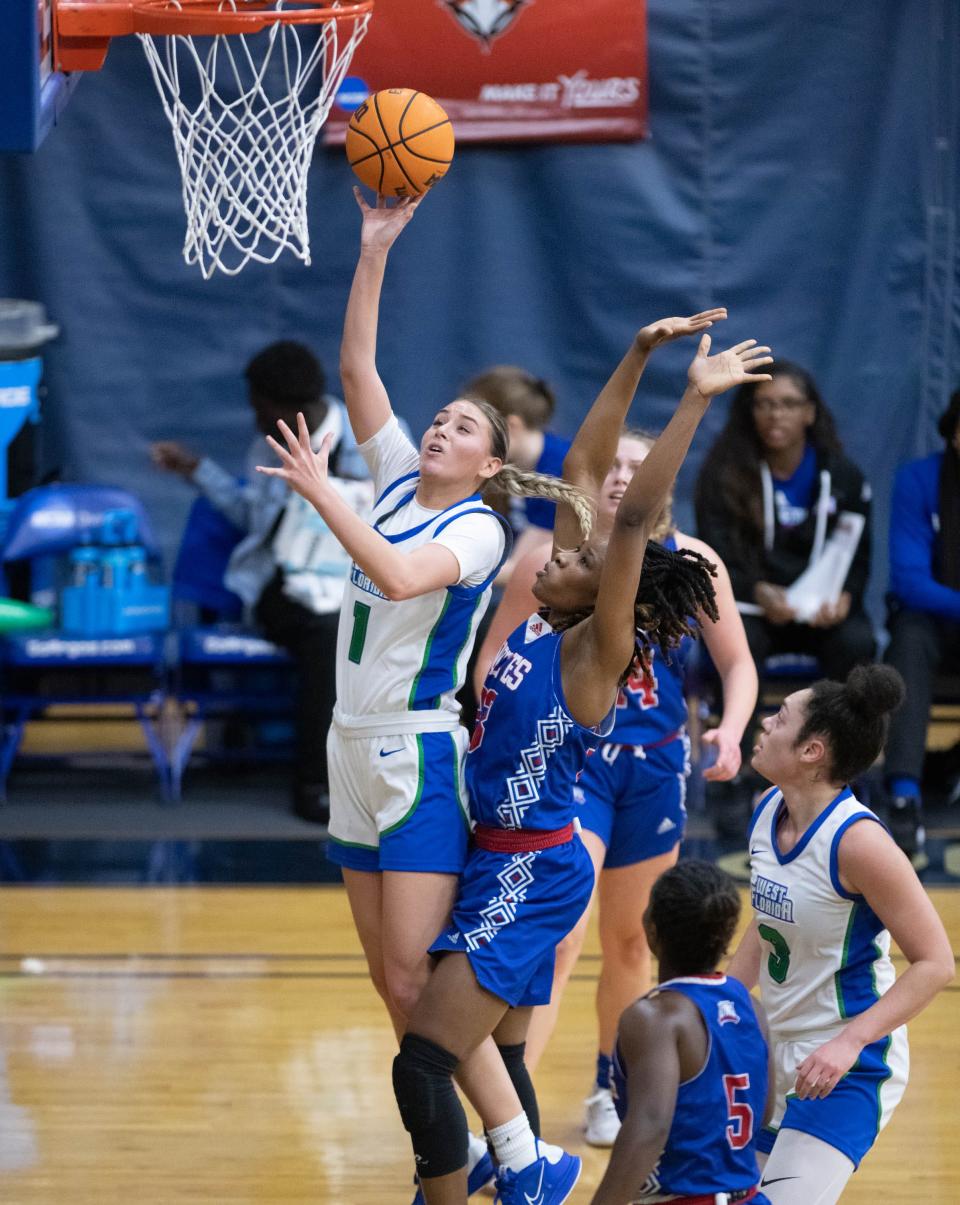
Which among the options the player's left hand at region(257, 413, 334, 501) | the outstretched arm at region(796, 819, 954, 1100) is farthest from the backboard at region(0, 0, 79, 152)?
the outstretched arm at region(796, 819, 954, 1100)

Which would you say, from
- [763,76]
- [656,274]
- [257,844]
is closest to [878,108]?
[763,76]

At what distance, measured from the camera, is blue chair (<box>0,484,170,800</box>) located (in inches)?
294

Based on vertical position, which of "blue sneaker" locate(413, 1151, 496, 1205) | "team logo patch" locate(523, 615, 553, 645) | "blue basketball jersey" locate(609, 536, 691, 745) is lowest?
A: "blue sneaker" locate(413, 1151, 496, 1205)

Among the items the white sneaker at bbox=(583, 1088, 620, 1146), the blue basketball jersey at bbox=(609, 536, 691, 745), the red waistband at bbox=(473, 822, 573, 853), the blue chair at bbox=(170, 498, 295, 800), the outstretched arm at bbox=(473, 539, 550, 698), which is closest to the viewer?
the red waistband at bbox=(473, 822, 573, 853)

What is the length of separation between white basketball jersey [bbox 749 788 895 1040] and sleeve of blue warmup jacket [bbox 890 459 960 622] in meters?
3.85

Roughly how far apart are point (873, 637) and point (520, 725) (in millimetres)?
3953

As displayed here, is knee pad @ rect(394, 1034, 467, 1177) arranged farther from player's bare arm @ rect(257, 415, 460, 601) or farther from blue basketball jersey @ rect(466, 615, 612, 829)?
player's bare arm @ rect(257, 415, 460, 601)

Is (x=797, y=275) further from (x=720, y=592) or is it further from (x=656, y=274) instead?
(x=720, y=592)

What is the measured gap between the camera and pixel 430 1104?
3557mm

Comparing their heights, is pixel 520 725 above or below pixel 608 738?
above

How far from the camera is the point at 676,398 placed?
8539 millimetres

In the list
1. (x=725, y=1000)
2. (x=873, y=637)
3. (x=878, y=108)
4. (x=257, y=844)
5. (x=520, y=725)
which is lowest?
(x=257, y=844)

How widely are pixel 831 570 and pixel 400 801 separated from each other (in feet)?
13.0

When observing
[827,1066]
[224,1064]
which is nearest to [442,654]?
[827,1066]
